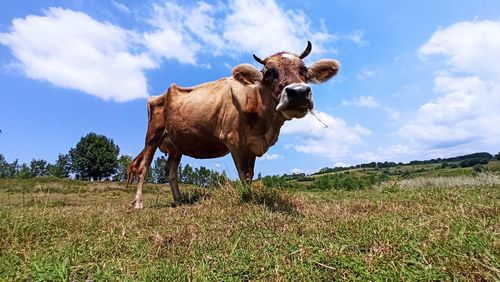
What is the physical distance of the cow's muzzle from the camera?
5852mm

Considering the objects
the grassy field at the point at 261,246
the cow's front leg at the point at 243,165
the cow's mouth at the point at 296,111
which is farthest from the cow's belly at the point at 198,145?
the grassy field at the point at 261,246

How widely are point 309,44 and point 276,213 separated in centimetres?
356

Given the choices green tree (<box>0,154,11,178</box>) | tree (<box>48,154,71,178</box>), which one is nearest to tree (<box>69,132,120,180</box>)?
tree (<box>48,154,71,178</box>)

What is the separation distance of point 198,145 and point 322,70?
11.3ft

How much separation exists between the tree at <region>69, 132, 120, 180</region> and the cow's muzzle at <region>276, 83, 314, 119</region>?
260ft

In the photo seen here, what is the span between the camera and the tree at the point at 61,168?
8425 cm

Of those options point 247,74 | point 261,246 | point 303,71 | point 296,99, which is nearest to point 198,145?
point 247,74

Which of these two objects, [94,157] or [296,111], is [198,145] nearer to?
[296,111]

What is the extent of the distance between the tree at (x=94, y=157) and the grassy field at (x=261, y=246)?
79.1 metres

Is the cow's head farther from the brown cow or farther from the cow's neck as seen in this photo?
the cow's neck

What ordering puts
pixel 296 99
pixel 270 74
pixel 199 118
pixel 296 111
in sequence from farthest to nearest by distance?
pixel 199 118 → pixel 270 74 → pixel 296 111 → pixel 296 99

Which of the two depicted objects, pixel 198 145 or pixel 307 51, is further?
pixel 198 145

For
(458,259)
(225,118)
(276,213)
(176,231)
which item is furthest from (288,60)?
(458,259)

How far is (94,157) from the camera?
7938 centimetres
